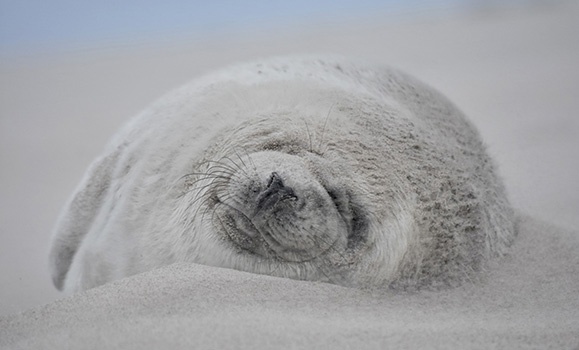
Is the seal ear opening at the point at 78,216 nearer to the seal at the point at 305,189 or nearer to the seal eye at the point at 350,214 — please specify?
the seal at the point at 305,189

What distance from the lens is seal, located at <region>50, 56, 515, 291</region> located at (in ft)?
11.0

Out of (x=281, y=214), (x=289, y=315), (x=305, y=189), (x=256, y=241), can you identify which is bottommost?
(x=289, y=315)

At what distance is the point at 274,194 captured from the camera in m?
3.27

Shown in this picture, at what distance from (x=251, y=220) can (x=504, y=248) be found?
1.21 m

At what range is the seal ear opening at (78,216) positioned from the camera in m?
4.43

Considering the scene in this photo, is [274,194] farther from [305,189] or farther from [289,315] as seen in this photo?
[289,315]

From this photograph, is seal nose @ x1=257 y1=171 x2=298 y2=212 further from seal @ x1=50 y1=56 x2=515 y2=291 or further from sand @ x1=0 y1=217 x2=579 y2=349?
sand @ x1=0 y1=217 x2=579 y2=349

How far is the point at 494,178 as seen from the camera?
4168 mm

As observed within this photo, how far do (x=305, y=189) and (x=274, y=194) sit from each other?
0.42 ft

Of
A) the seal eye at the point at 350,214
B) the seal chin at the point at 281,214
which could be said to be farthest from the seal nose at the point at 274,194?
the seal eye at the point at 350,214

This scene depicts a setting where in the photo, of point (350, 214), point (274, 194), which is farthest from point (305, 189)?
point (350, 214)

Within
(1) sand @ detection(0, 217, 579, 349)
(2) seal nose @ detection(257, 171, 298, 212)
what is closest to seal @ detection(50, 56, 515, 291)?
(2) seal nose @ detection(257, 171, 298, 212)

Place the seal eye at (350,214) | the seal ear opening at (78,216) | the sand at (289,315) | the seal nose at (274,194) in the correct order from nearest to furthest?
the sand at (289,315) → the seal nose at (274,194) → the seal eye at (350,214) → the seal ear opening at (78,216)

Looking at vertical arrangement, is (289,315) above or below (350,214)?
below
